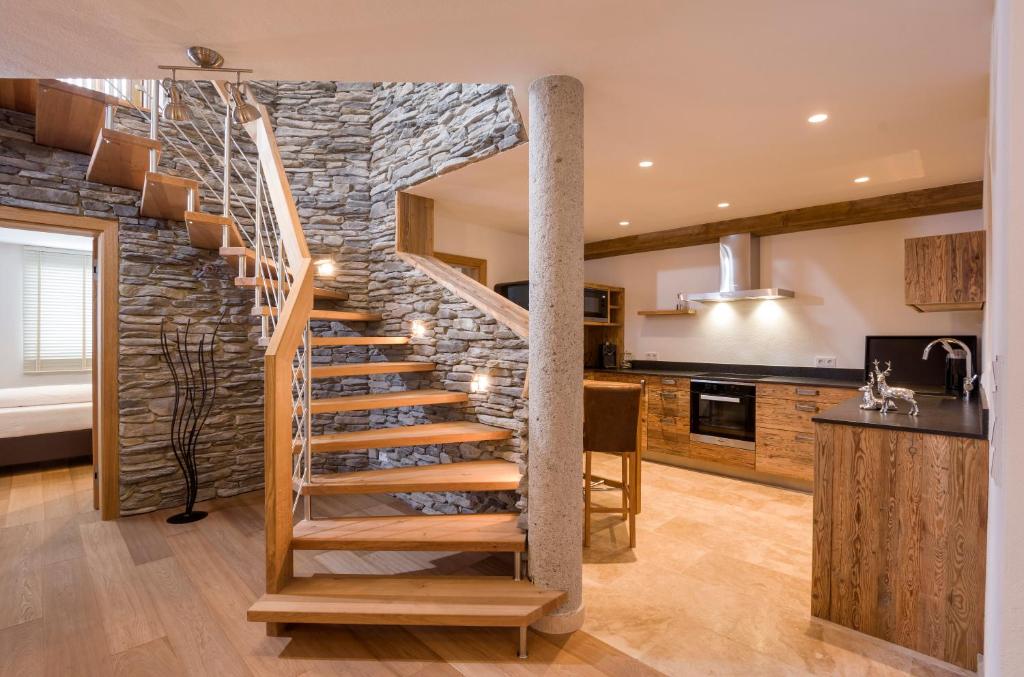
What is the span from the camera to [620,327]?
20.3 ft

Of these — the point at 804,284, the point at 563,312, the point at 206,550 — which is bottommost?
the point at 206,550

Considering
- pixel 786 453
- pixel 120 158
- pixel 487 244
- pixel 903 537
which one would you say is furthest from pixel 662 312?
pixel 120 158

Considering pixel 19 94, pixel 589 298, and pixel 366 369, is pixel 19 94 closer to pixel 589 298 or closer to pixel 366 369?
pixel 366 369

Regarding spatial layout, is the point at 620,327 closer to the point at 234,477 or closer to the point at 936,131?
the point at 936,131

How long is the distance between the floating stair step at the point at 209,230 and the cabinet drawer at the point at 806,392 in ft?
14.0

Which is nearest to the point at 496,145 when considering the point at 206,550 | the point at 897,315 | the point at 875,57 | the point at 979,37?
the point at 875,57

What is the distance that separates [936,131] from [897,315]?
194 cm

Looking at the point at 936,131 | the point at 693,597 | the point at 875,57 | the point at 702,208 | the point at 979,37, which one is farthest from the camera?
the point at 702,208

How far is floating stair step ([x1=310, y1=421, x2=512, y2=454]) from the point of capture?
258 centimetres

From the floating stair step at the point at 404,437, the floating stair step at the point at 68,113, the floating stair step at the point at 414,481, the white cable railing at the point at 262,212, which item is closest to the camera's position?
the white cable railing at the point at 262,212

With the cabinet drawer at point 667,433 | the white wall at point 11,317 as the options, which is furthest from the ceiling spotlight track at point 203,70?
the white wall at point 11,317

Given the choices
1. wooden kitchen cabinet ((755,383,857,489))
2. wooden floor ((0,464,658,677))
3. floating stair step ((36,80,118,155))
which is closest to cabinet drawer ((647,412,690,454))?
wooden kitchen cabinet ((755,383,857,489))

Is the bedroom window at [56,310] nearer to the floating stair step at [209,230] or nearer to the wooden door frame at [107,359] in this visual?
the wooden door frame at [107,359]

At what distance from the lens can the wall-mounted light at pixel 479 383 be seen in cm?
323
